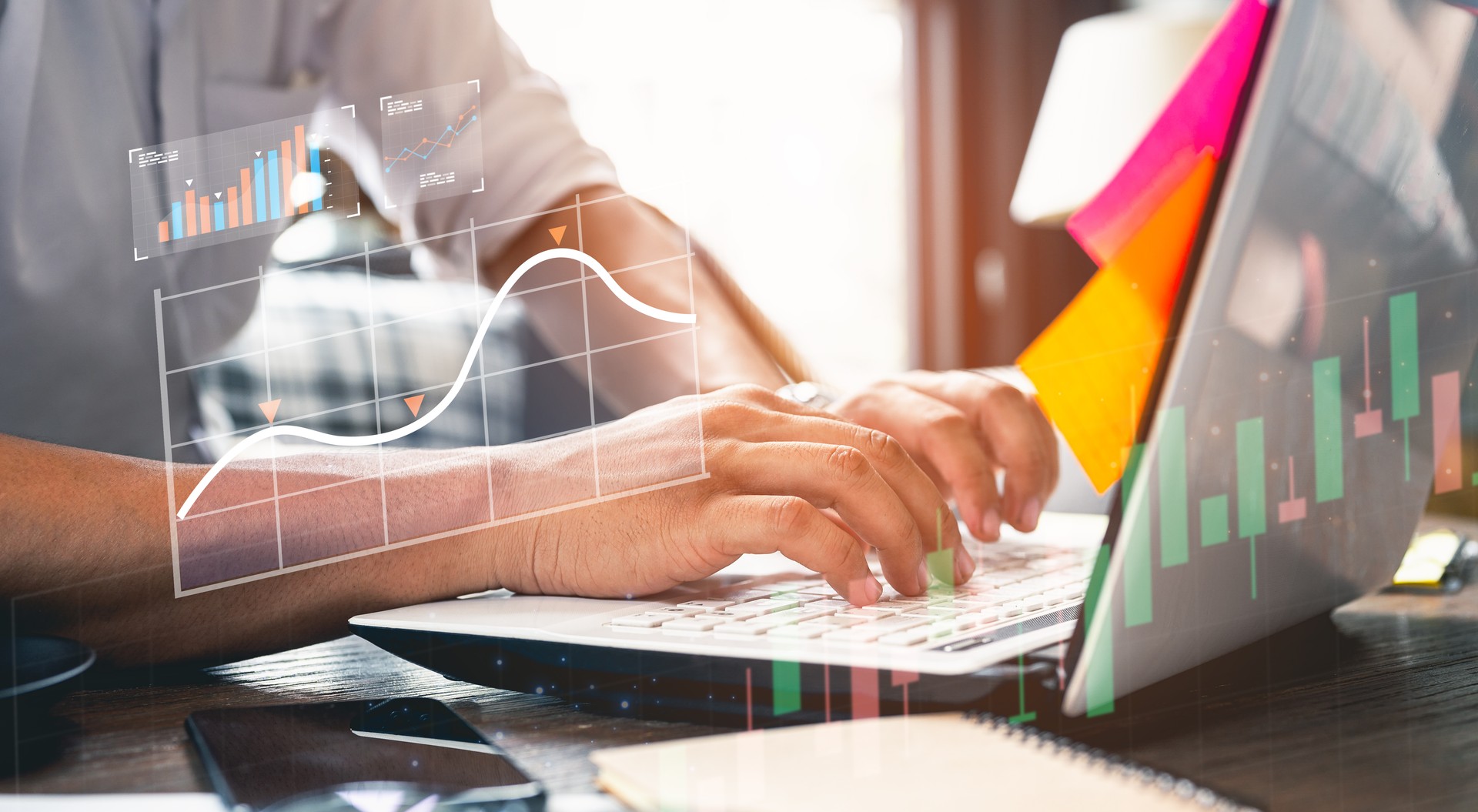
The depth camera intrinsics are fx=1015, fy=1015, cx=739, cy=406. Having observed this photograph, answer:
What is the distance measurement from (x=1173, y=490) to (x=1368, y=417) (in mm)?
129

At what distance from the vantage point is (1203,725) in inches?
11.2

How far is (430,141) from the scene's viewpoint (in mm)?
349

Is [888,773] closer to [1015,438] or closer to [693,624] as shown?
[693,624]

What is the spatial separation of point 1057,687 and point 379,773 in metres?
0.17

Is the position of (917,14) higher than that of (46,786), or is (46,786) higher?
(917,14)

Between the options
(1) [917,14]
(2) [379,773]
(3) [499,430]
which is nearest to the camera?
(2) [379,773]

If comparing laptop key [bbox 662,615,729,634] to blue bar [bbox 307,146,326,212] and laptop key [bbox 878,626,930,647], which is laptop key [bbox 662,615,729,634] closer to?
laptop key [bbox 878,626,930,647]

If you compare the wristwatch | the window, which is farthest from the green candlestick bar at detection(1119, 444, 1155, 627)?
the window

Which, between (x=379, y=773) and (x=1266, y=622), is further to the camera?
(x=1266, y=622)

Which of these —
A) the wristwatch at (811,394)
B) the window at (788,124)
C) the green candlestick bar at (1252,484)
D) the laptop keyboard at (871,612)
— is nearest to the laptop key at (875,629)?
the laptop keyboard at (871,612)

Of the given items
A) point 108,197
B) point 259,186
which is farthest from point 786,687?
point 108,197

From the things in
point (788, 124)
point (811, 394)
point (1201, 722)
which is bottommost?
point (1201, 722)

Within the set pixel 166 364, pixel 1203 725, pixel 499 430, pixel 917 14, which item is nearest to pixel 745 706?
pixel 1203 725

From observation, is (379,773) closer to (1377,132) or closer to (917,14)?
(1377,132)
